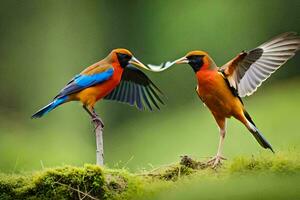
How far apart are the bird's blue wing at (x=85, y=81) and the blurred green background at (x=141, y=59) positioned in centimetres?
399

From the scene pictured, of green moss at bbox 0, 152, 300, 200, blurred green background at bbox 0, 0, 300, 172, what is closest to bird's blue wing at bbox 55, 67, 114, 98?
green moss at bbox 0, 152, 300, 200

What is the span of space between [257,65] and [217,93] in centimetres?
35

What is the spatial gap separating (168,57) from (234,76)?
10727mm

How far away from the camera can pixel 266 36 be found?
1599 cm

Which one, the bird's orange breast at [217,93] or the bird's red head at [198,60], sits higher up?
the bird's red head at [198,60]

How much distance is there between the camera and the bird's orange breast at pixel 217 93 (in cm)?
558

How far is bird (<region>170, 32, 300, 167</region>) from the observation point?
5566 millimetres

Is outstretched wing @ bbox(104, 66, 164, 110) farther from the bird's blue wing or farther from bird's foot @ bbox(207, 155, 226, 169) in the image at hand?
bird's foot @ bbox(207, 155, 226, 169)

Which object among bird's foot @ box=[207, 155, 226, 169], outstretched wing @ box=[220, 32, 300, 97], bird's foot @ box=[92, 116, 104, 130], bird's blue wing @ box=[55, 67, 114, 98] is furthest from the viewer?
bird's blue wing @ box=[55, 67, 114, 98]

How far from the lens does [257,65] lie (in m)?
5.66

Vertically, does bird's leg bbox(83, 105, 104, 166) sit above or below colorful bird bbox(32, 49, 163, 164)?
below

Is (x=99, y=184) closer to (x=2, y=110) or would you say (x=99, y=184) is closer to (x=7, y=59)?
(x=2, y=110)

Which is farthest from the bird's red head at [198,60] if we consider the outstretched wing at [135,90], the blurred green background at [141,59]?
the blurred green background at [141,59]

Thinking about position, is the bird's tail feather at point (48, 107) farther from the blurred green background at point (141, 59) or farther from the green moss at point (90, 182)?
the blurred green background at point (141, 59)
